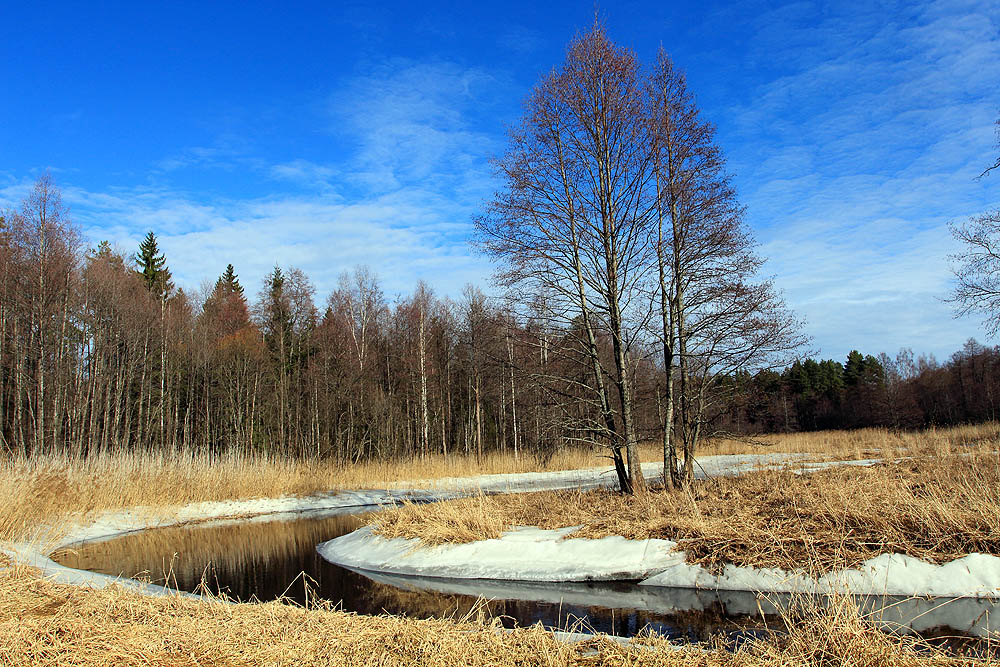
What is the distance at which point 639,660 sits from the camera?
406 centimetres

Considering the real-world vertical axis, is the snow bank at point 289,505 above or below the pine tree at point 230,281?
below

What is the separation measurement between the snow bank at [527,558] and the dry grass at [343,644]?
388 cm

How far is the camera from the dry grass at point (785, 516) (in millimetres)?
7410

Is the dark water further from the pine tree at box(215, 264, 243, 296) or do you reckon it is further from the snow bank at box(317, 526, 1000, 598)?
the pine tree at box(215, 264, 243, 296)

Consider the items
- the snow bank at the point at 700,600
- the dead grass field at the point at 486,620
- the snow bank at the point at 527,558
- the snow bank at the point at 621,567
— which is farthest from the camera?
the snow bank at the point at 527,558

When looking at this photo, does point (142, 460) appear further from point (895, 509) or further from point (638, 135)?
point (895, 509)

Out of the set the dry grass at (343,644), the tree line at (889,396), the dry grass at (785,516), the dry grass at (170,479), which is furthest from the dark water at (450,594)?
the tree line at (889,396)

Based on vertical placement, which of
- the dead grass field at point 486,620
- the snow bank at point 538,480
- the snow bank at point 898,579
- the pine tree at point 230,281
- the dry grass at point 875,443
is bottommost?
the snow bank at point 538,480

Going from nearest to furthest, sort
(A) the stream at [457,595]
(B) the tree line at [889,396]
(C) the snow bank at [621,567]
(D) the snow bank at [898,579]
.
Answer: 1. (A) the stream at [457,595]
2. (D) the snow bank at [898,579]
3. (C) the snow bank at [621,567]
4. (B) the tree line at [889,396]

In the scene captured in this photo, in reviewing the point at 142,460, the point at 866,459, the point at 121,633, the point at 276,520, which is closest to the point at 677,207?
the point at 121,633

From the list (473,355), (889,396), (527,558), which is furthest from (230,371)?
(889,396)

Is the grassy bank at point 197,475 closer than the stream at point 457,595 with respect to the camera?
No

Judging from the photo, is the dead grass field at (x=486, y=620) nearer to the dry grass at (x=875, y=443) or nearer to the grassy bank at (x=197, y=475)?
the grassy bank at (x=197, y=475)

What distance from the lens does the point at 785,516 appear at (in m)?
8.83
